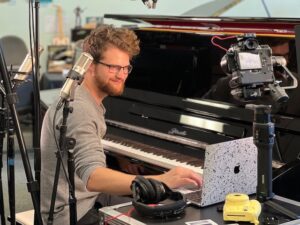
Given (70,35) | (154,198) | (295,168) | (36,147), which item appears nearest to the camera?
(154,198)

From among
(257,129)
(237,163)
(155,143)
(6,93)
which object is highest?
(6,93)

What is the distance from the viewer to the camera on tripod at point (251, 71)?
1653 mm

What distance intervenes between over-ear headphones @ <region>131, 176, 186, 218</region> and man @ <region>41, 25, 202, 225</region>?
196 millimetres

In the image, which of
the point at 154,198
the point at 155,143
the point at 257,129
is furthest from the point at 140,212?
the point at 155,143

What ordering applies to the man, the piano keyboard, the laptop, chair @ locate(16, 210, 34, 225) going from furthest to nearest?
the piano keyboard
chair @ locate(16, 210, 34, 225)
the man
the laptop

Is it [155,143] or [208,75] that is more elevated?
[208,75]

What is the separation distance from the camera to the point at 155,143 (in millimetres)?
2877

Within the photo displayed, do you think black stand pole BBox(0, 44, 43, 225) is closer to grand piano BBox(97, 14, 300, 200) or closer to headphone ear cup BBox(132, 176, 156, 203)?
headphone ear cup BBox(132, 176, 156, 203)

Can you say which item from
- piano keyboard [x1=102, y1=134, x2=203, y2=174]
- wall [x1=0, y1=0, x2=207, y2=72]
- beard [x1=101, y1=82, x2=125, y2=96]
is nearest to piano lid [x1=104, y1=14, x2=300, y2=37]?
piano keyboard [x1=102, y1=134, x2=203, y2=174]

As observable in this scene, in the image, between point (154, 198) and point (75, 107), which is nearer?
point (154, 198)

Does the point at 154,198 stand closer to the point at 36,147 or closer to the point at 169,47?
the point at 36,147

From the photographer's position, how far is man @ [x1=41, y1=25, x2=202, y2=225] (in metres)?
1.89

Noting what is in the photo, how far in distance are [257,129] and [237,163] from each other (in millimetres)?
171

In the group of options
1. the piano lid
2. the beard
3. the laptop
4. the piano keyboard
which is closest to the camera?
the laptop
